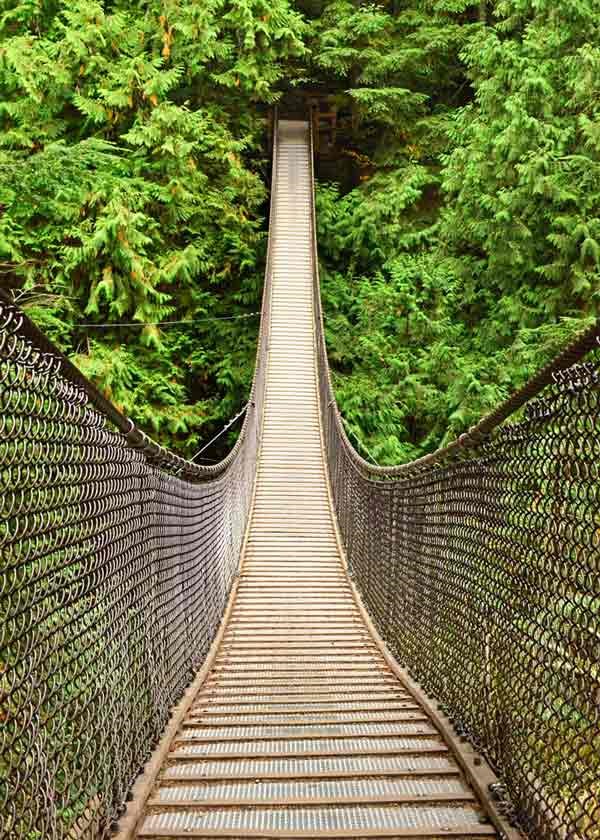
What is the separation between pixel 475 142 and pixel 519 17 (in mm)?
1651

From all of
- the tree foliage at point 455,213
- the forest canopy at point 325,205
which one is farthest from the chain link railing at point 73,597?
the tree foliage at point 455,213

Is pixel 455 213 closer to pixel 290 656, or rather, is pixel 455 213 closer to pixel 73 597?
pixel 290 656

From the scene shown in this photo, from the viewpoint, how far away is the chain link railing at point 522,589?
1.30 meters

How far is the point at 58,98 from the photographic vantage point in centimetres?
907

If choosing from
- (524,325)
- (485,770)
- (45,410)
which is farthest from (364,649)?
(524,325)

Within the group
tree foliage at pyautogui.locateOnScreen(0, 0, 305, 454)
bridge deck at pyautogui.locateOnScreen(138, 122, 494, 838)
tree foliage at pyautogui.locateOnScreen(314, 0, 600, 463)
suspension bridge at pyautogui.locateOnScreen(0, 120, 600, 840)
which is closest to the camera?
suspension bridge at pyautogui.locateOnScreen(0, 120, 600, 840)

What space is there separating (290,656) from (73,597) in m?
2.45

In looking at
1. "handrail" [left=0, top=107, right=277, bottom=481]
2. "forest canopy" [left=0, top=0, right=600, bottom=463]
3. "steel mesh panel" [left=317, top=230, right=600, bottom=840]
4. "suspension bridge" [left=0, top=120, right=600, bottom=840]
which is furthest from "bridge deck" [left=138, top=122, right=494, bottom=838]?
"forest canopy" [left=0, top=0, right=600, bottom=463]

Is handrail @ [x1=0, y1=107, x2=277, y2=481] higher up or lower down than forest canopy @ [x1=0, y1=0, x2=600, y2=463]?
lower down

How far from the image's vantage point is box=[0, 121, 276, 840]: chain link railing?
1.15 m

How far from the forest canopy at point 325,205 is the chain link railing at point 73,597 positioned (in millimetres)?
4637

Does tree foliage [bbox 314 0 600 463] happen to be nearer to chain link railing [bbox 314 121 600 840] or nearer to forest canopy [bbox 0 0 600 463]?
forest canopy [bbox 0 0 600 463]

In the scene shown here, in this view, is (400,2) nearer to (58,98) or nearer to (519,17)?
(519,17)

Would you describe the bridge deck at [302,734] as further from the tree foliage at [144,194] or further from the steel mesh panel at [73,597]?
the tree foliage at [144,194]
